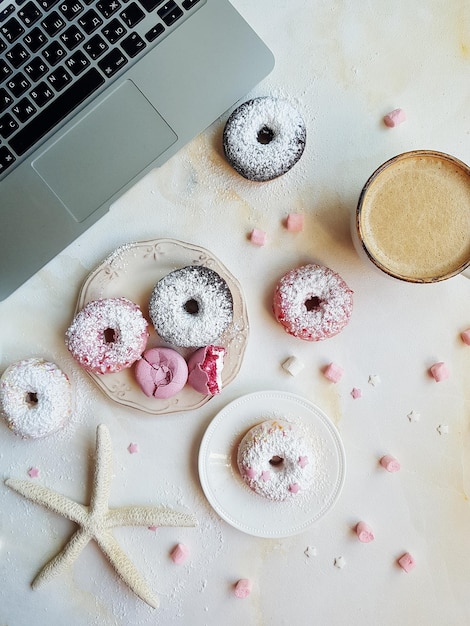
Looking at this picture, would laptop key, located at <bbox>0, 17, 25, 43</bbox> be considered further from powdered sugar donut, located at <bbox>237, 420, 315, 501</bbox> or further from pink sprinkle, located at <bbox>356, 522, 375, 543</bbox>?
pink sprinkle, located at <bbox>356, 522, 375, 543</bbox>

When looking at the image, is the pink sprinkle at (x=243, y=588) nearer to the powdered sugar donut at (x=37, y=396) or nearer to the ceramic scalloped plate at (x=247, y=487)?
the ceramic scalloped plate at (x=247, y=487)

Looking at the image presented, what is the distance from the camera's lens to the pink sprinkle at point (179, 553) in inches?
45.9

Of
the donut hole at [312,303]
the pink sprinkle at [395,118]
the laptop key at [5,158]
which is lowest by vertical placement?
the donut hole at [312,303]

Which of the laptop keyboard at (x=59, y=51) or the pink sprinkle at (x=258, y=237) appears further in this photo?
the pink sprinkle at (x=258, y=237)

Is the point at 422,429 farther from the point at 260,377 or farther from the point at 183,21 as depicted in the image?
the point at 183,21

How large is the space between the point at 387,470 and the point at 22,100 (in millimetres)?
908

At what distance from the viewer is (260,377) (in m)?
1.17

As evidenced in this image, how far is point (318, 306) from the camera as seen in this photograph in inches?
44.1

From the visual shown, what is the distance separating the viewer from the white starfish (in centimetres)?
114

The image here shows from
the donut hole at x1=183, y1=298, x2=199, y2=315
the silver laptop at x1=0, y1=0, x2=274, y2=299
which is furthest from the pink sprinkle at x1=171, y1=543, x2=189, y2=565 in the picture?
the silver laptop at x1=0, y1=0, x2=274, y2=299

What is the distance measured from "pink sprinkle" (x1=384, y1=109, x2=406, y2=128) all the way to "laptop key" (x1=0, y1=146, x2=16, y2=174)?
658 millimetres

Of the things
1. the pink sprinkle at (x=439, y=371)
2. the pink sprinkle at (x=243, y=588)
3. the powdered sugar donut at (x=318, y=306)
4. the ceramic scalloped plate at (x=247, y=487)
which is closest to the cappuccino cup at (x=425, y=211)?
the powdered sugar donut at (x=318, y=306)

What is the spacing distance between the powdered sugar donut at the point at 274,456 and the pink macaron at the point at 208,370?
116mm

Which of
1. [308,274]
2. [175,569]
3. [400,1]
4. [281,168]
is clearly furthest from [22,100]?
[175,569]
